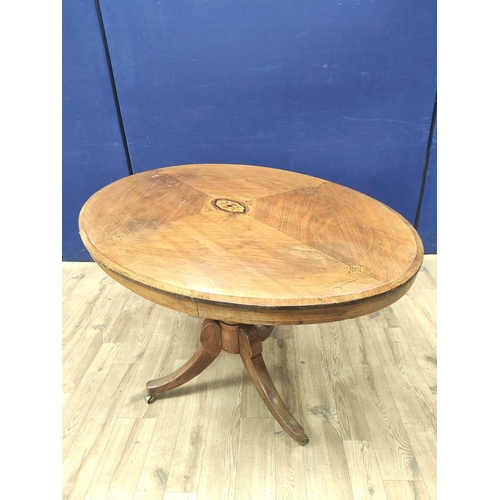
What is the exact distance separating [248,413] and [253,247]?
0.68 meters

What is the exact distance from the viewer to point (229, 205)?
146 centimetres

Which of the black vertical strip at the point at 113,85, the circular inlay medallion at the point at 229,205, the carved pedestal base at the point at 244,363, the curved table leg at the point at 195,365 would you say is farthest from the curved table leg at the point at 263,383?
the black vertical strip at the point at 113,85

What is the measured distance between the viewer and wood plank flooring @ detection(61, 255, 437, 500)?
132 centimetres

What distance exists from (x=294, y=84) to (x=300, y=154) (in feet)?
1.09

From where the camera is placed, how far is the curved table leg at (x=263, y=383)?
1422mm

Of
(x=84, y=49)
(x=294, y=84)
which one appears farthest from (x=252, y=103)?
(x=84, y=49)

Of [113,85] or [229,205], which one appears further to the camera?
[113,85]

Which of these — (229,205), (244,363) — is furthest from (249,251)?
(244,363)

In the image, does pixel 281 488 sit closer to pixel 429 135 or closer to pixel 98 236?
pixel 98 236

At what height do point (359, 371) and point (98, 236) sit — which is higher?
point (98, 236)

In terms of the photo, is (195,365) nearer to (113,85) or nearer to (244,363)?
(244,363)

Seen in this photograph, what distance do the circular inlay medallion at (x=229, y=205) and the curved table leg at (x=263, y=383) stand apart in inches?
15.2

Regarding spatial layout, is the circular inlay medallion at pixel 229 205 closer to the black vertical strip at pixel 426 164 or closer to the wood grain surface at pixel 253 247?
the wood grain surface at pixel 253 247

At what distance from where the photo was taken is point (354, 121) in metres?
2.08
